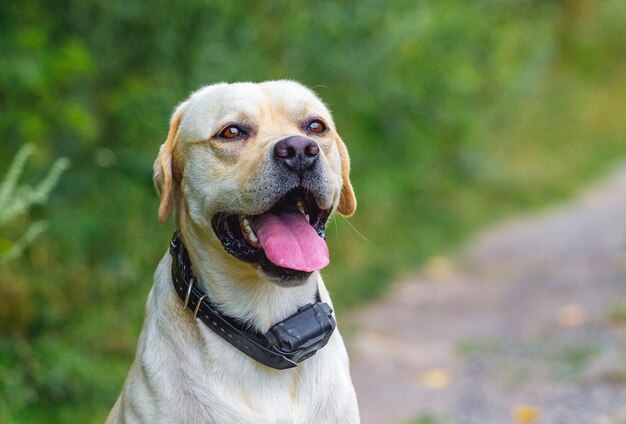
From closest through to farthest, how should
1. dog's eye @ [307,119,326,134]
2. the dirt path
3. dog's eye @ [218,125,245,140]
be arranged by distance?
dog's eye @ [218,125,245,140], dog's eye @ [307,119,326,134], the dirt path

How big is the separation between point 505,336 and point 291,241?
4.73 meters

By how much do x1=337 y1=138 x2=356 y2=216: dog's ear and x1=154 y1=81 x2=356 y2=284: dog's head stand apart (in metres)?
0.10

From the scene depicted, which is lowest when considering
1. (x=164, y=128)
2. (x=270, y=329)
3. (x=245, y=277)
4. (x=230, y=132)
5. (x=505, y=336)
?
(x=270, y=329)

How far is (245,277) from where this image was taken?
3322 mm

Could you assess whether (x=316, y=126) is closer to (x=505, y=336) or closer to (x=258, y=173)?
(x=258, y=173)

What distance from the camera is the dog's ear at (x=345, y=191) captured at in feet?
12.1

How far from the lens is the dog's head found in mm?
3125

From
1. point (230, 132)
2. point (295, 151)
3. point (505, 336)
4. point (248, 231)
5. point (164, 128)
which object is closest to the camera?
point (295, 151)

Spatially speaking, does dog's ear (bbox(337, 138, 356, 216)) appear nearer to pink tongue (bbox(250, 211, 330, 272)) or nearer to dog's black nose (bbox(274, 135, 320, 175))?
pink tongue (bbox(250, 211, 330, 272))

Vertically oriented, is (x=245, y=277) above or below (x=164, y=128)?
below

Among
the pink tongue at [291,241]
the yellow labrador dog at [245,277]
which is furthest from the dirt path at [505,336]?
the pink tongue at [291,241]

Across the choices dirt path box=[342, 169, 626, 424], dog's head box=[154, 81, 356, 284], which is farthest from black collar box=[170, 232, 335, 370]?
dirt path box=[342, 169, 626, 424]

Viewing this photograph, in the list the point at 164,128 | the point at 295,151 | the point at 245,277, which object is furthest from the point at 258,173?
the point at 164,128

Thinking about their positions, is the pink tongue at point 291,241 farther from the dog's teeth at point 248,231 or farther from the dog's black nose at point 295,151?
the dog's black nose at point 295,151
